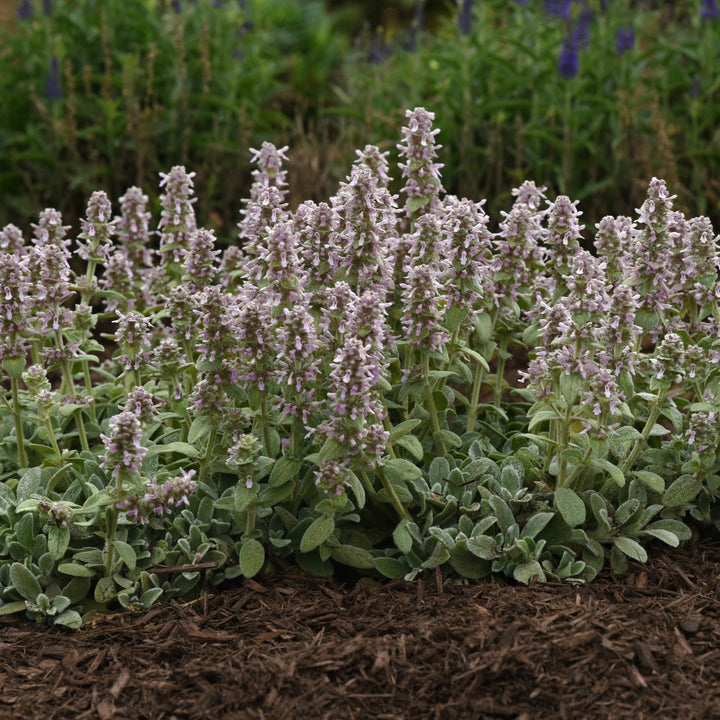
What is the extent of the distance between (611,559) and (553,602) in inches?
16.4

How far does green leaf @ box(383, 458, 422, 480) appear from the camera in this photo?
3.41m

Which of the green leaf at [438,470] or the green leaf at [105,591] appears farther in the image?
the green leaf at [438,470]

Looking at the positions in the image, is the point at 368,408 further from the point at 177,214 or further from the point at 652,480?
the point at 177,214

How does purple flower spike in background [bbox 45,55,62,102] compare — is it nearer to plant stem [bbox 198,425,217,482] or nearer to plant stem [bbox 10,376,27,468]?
plant stem [bbox 10,376,27,468]

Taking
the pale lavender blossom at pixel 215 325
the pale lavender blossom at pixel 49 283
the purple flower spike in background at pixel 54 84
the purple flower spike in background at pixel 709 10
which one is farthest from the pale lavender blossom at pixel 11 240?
the purple flower spike in background at pixel 709 10

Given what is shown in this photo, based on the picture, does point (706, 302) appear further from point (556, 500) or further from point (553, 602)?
point (553, 602)

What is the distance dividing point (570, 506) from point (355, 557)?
2.44 ft

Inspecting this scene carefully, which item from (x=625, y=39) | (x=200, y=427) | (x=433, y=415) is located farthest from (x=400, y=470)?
(x=625, y=39)

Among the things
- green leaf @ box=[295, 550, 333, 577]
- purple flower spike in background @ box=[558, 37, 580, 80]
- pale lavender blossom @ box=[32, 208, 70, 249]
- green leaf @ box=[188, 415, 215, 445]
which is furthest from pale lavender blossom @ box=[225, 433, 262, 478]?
purple flower spike in background @ box=[558, 37, 580, 80]

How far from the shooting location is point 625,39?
674 cm

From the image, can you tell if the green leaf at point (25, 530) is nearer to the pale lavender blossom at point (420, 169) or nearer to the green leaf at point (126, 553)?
the green leaf at point (126, 553)

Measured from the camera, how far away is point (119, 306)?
14.8 ft

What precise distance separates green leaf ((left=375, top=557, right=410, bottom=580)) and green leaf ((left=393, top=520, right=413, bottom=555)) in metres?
0.07

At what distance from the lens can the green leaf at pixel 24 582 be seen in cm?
346
